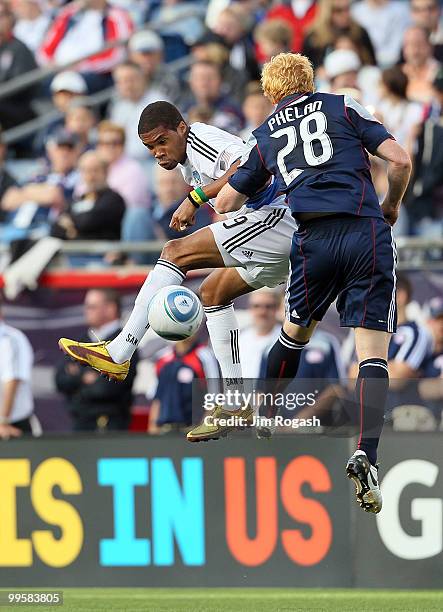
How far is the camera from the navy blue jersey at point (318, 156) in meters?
7.45

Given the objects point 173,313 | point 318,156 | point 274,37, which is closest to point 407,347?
point 173,313

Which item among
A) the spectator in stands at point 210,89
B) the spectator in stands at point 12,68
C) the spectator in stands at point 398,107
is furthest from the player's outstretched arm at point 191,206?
the spectator in stands at point 12,68

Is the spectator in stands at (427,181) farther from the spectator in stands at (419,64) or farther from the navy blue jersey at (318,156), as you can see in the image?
the navy blue jersey at (318,156)

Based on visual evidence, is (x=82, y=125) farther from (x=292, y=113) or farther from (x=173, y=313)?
(x=292, y=113)

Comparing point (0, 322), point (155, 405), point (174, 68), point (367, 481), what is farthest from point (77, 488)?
point (174, 68)

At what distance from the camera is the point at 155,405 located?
11172 mm

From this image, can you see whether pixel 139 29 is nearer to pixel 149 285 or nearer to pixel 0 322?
pixel 0 322

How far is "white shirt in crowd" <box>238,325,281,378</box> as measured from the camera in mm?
10602

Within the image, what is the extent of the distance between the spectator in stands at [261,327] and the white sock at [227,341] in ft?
7.76

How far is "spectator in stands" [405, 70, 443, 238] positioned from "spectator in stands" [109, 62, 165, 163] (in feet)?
9.39

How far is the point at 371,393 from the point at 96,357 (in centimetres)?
154

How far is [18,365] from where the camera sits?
11484mm

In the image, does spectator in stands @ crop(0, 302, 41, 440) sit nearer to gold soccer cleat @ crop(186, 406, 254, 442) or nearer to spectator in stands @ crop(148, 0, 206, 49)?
gold soccer cleat @ crop(186, 406, 254, 442)

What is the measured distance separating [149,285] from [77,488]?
266 cm
